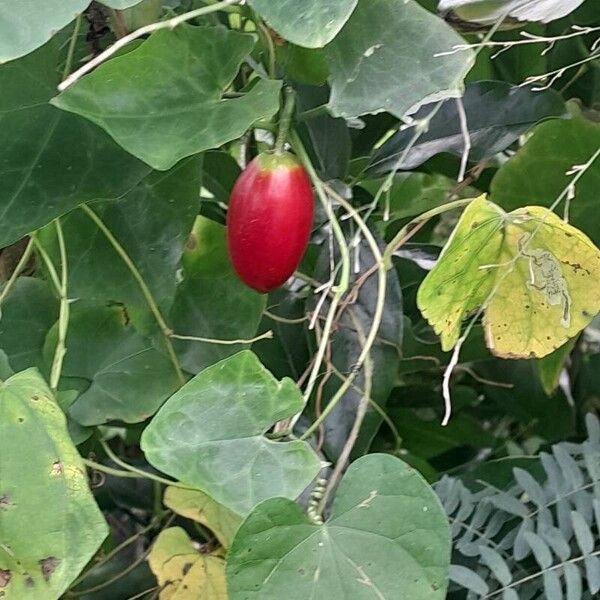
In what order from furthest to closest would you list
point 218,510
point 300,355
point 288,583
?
point 300,355 < point 218,510 < point 288,583

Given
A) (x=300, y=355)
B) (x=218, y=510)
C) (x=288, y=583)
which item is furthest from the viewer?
(x=300, y=355)

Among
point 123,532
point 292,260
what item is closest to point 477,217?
point 292,260

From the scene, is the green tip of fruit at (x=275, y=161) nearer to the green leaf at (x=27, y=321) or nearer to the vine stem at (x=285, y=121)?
the vine stem at (x=285, y=121)

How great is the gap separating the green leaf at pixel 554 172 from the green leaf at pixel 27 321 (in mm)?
279

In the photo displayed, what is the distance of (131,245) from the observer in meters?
0.47

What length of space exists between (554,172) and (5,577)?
362 millimetres

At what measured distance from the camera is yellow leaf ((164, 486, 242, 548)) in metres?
0.47

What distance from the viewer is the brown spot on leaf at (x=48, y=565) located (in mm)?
329

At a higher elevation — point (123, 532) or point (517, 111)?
point (517, 111)

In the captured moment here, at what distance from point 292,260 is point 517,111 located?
0.20 m

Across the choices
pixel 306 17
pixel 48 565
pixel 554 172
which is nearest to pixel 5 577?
pixel 48 565

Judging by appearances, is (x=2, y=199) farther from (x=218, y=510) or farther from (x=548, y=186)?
(x=548, y=186)

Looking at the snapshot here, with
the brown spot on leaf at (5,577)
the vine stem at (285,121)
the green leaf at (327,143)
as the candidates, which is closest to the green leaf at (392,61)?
the vine stem at (285,121)

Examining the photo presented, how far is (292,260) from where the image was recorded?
0.38 metres
